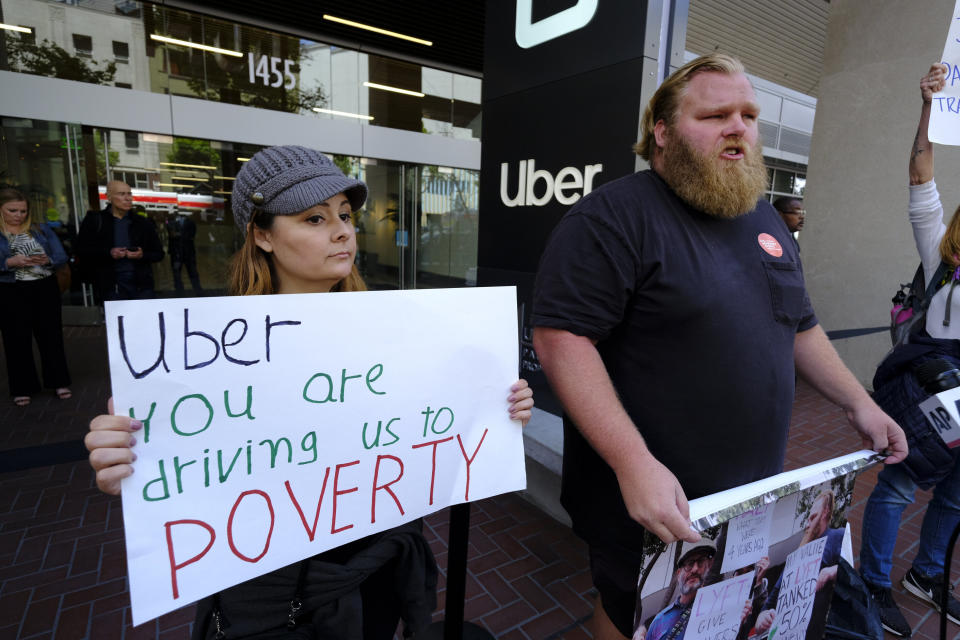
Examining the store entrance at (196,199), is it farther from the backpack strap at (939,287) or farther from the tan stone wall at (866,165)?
the backpack strap at (939,287)

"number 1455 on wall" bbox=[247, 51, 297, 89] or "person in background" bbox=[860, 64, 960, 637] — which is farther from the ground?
"number 1455 on wall" bbox=[247, 51, 297, 89]

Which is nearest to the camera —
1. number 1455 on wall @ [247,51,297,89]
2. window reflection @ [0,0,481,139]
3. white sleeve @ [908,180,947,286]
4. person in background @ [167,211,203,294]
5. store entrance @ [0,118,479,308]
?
white sleeve @ [908,180,947,286]

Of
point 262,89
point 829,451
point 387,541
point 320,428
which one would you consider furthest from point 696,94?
point 262,89

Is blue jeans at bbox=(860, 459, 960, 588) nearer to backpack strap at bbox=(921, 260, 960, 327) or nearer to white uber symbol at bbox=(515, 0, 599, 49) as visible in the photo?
backpack strap at bbox=(921, 260, 960, 327)

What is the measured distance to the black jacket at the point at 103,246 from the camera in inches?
205

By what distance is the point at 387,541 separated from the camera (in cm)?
133

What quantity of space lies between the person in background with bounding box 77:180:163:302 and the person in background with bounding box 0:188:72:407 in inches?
18.5

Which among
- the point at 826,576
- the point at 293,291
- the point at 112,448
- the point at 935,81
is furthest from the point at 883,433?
the point at 112,448

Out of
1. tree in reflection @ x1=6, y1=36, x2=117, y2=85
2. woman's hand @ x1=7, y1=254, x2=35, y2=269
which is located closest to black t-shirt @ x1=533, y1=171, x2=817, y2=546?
woman's hand @ x1=7, y1=254, x2=35, y2=269

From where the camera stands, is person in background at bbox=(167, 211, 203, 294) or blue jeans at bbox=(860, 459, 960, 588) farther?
person in background at bbox=(167, 211, 203, 294)

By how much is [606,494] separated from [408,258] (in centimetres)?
1022

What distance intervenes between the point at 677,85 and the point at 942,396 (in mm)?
1511

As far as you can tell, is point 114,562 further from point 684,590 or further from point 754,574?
point 754,574

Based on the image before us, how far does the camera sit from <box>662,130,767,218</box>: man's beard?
4.70 ft
